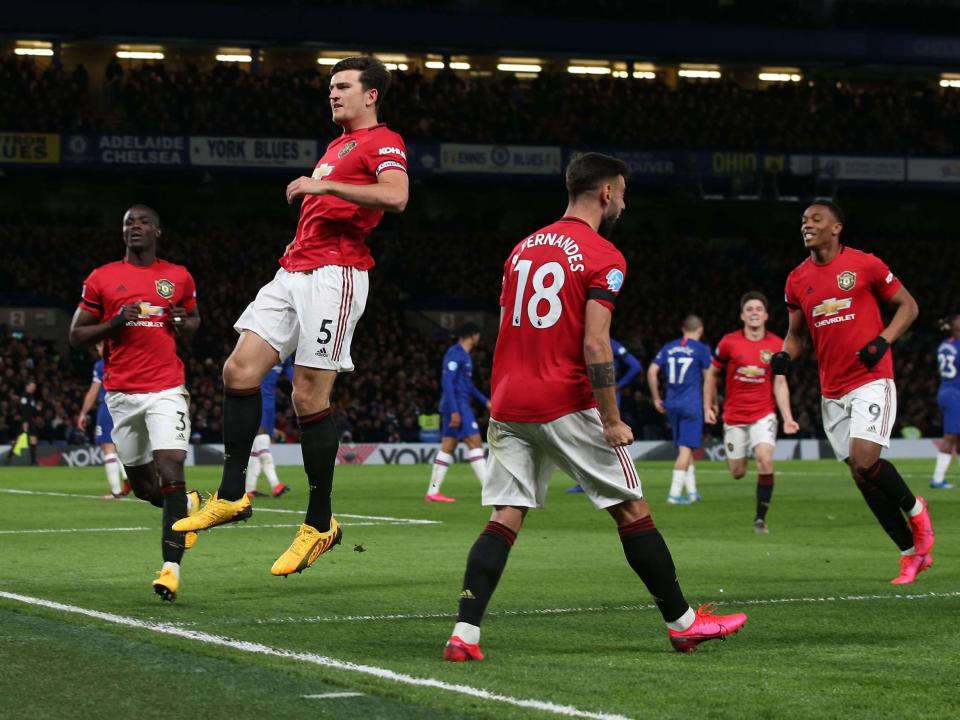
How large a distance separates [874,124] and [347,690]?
1928 inches

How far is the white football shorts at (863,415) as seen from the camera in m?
10.8

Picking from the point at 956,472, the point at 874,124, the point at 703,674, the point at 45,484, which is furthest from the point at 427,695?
the point at 874,124

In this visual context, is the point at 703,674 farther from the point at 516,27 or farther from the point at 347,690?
the point at 516,27

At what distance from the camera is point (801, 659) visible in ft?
23.6

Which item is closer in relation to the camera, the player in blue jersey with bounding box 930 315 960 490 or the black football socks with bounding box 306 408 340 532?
the black football socks with bounding box 306 408 340 532

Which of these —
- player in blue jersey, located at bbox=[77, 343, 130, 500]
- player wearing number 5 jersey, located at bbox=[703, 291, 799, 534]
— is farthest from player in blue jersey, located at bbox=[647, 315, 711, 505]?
player in blue jersey, located at bbox=[77, 343, 130, 500]

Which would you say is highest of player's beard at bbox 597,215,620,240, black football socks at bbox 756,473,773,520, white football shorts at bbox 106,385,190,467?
player's beard at bbox 597,215,620,240

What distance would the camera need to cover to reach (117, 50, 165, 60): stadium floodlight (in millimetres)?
49750

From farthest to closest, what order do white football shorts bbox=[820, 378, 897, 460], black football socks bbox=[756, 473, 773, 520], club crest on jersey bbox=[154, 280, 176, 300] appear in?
1. black football socks bbox=[756, 473, 773, 520]
2. white football shorts bbox=[820, 378, 897, 460]
3. club crest on jersey bbox=[154, 280, 176, 300]

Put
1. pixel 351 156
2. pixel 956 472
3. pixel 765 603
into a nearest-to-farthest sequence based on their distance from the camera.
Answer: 1. pixel 351 156
2. pixel 765 603
3. pixel 956 472

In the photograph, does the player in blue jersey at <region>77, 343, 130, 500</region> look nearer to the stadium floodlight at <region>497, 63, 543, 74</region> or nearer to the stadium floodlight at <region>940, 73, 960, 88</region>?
the stadium floodlight at <region>497, 63, 543, 74</region>

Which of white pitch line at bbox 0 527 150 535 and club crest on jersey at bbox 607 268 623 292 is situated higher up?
club crest on jersey at bbox 607 268 623 292

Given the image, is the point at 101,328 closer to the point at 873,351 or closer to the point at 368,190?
the point at 368,190

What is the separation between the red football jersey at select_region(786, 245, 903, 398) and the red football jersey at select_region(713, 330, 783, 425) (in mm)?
6377
